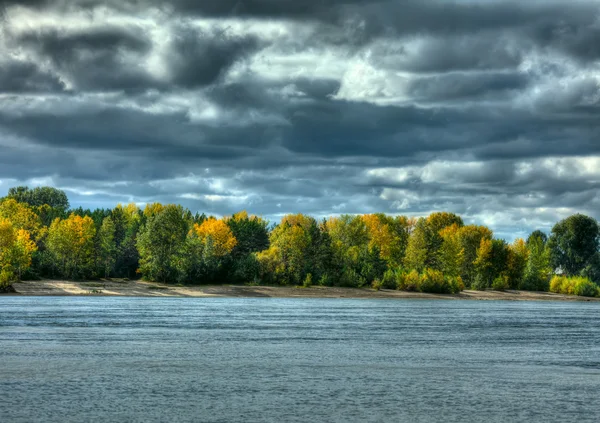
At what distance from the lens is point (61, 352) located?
54.4 metres

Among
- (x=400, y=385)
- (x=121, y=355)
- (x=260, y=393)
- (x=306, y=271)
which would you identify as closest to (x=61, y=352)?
(x=121, y=355)

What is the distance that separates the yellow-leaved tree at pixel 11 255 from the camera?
15688 cm

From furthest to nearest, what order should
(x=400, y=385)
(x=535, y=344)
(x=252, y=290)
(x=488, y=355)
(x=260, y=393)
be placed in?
(x=252, y=290)
(x=535, y=344)
(x=488, y=355)
(x=400, y=385)
(x=260, y=393)

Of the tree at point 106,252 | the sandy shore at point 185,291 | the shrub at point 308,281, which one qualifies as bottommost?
the sandy shore at point 185,291

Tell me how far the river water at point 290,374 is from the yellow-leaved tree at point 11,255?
82.7 m

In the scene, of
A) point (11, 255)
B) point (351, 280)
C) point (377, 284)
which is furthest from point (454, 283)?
point (11, 255)

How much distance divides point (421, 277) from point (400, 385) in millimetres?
155636

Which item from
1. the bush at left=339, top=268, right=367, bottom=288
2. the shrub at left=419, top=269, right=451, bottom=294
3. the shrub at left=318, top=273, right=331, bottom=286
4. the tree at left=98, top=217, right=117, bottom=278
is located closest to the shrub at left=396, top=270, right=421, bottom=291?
the shrub at left=419, top=269, right=451, bottom=294

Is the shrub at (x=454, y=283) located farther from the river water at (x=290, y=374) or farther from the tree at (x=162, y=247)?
the river water at (x=290, y=374)

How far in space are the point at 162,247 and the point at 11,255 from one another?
37200 millimetres

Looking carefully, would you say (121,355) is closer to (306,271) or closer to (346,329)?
(346,329)

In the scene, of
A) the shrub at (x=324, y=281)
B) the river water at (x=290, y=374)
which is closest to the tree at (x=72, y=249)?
the shrub at (x=324, y=281)

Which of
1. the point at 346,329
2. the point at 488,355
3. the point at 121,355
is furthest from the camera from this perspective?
the point at 346,329

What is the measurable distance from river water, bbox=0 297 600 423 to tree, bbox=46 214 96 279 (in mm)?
99782
